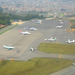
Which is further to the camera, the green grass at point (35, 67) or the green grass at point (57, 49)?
the green grass at point (57, 49)

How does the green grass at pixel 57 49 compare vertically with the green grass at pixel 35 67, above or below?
below

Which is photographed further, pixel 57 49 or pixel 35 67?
pixel 57 49

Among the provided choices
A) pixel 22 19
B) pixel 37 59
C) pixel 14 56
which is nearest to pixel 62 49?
pixel 37 59

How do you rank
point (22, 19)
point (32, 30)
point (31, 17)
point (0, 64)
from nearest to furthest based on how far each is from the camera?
point (0, 64)
point (32, 30)
point (22, 19)
point (31, 17)

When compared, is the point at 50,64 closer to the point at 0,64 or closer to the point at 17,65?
the point at 17,65

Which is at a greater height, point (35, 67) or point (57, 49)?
point (35, 67)

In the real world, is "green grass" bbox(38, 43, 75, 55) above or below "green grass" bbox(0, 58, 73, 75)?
below

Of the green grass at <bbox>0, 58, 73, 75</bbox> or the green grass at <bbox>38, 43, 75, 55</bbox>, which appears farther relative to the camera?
the green grass at <bbox>38, 43, 75, 55</bbox>

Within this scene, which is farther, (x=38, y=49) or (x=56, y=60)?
(x=38, y=49)
